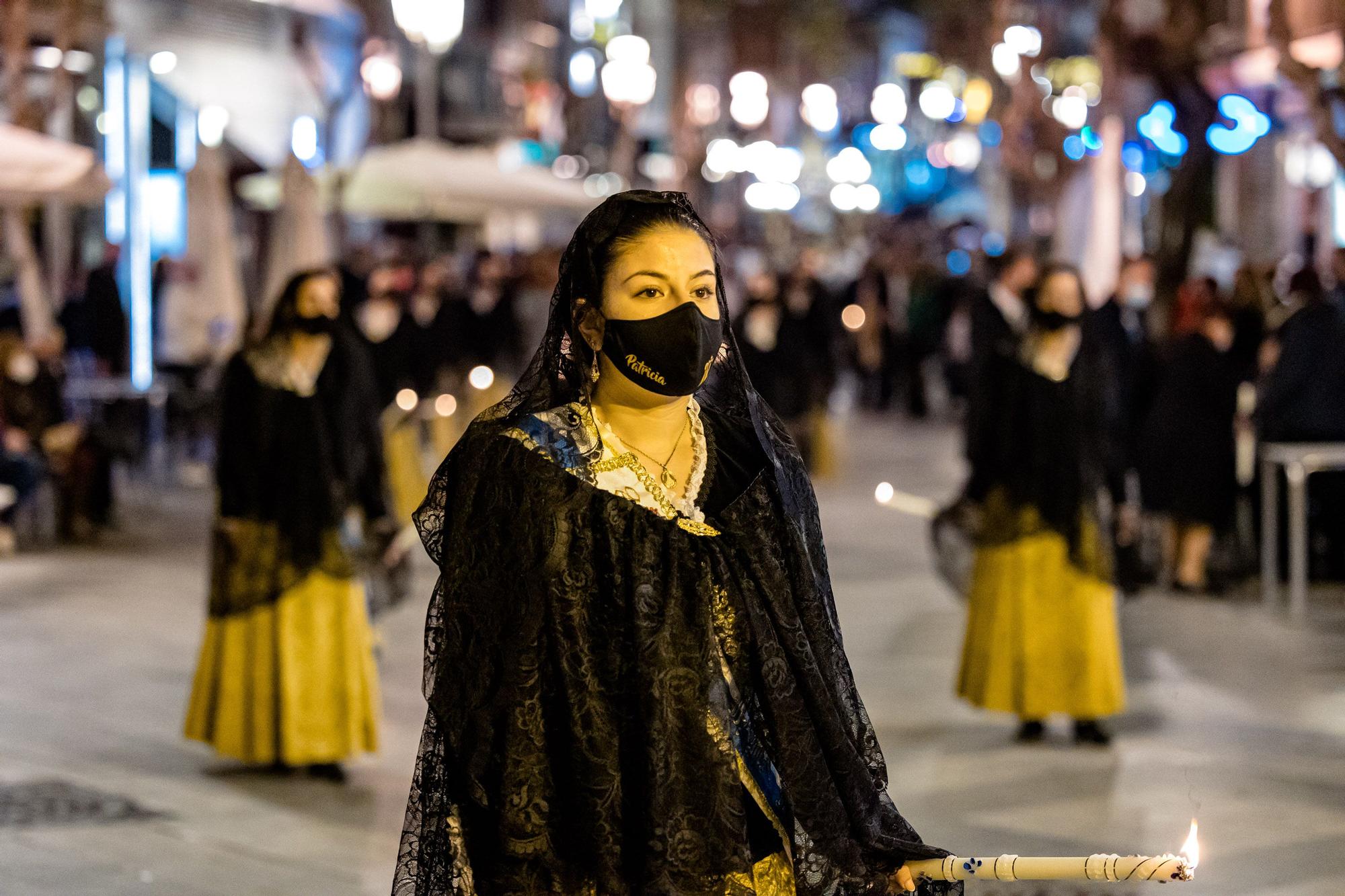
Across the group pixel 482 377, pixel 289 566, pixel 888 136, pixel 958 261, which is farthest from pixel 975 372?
pixel 888 136

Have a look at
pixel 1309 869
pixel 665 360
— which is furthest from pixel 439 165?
pixel 665 360

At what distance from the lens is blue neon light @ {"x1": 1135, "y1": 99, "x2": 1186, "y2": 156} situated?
22.6 metres

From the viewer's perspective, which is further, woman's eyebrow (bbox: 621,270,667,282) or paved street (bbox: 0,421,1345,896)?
paved street (bbox: 0,421,1345,896)

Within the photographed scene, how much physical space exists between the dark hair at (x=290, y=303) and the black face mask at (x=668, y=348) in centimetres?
448

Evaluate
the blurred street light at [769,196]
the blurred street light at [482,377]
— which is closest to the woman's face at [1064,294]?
the blurred street light at [482,377]

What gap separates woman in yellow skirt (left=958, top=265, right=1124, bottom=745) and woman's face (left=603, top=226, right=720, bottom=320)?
204 inches

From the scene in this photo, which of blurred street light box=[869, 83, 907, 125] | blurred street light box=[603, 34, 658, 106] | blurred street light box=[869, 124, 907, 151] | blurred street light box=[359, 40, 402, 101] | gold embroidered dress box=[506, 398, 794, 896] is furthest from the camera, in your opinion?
blurred street light box=[869, 124, 907, 151]

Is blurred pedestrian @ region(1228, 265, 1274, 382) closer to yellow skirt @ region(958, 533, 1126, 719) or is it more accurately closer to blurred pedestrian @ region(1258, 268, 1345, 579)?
blurred pedestrian @ region(1258, 268, 1345, 579)

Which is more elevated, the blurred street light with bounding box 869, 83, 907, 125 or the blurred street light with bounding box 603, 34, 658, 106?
the blurred street light with bounding box 869, 83, 907, 125

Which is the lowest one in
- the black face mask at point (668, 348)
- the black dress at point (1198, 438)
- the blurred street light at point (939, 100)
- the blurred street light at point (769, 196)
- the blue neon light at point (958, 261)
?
the black dress at point (1198, 438)

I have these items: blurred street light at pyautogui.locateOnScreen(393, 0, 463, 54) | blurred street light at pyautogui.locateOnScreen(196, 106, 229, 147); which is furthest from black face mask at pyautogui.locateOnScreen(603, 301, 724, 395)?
blurred street light at pyautogui.locateOnScreen(196, 106, 229, 147)

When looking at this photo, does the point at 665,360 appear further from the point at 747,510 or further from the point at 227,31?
the point at 227,31

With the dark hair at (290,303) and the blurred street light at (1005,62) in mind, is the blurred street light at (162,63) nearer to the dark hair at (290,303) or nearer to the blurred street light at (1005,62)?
the blurred street light at (1005,62)

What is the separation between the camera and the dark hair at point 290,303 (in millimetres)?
7488
